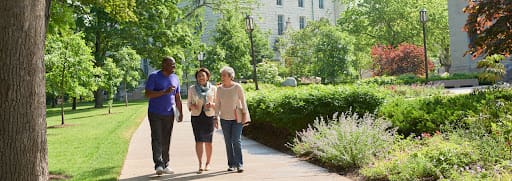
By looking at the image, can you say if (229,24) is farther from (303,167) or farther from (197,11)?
(303,167)

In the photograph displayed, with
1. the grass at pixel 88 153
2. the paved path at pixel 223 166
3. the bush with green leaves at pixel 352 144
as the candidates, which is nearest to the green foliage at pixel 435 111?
the bush with green leaves at pixel 352 144

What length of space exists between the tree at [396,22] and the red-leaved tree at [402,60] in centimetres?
922

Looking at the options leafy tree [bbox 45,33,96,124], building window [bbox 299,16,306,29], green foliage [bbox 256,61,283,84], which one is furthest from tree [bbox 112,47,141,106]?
building window [bbox 299,16,306,29]

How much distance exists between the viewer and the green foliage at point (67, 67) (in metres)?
21.4

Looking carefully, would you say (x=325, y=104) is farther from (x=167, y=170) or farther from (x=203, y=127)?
(x=167, y=170)

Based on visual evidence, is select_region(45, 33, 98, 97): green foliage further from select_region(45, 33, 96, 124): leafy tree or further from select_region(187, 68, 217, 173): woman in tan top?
select_region(187, 68, 217, 173): woman in tan top

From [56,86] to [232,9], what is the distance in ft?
77.5

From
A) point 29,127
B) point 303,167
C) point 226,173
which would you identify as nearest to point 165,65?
point 226,173

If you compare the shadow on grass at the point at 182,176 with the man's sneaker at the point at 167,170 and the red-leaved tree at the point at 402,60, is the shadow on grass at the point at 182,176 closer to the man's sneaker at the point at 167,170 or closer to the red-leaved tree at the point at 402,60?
the man's sneaker at the point at 167,170

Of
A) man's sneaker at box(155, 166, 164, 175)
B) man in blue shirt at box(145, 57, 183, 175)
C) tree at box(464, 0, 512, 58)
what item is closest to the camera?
man's sneaker at box(155, 166, 164, 175)

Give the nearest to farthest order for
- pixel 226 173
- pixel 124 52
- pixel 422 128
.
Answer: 1. pixel 226 173
2. pixel 422 128
3. pixel 124 52

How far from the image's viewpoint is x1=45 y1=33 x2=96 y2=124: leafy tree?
2139cm

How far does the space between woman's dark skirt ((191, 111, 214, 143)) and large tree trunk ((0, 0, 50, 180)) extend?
427 centimetres

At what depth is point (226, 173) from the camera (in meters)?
8.63
